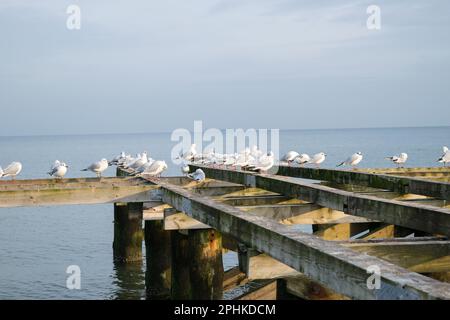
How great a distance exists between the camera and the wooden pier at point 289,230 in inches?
191

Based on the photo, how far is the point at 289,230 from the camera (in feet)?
19.4

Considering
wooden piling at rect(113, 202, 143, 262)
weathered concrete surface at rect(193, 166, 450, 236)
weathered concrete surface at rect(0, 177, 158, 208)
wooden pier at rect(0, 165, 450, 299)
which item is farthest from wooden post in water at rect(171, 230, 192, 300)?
wooden piling at rect(113, 202, 143, 262)

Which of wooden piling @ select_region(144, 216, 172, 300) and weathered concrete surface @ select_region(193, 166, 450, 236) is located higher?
weathered concrete surface @ select_region(193, 166, 450, 236)

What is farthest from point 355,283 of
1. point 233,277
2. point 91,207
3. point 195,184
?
point 91,207

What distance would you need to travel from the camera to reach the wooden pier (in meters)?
4.85

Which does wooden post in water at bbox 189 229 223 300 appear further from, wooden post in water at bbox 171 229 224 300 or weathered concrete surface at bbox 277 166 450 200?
weathered concrete surface at bbox 277 166 450 200

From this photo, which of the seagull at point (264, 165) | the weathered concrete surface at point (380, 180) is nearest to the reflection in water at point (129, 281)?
the seagull at point (264, 165)

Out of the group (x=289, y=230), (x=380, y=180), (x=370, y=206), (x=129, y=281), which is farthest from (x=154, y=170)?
(x=289, y=230)

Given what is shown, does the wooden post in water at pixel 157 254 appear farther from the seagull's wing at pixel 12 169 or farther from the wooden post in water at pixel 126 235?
the seagull's wing at pixel 12 169

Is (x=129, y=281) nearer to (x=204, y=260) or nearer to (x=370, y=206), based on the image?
(x=204, y=260)

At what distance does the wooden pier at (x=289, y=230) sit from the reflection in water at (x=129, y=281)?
0.98 metres

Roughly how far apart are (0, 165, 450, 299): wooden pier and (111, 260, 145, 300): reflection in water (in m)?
0.98

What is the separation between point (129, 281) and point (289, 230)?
12.4 m
